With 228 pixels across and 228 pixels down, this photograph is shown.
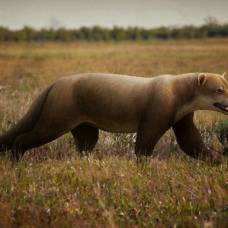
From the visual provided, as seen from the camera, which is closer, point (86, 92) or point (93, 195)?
point (93, 195)

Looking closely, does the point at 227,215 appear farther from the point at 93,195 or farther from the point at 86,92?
the point at 86,92

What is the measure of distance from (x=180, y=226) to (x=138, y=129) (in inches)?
92.9

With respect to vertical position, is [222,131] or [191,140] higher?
[191,140]

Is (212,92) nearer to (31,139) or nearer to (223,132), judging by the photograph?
(223,132)

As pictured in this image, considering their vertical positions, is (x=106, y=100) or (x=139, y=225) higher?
(x=106, y=100)

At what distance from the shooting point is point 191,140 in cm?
754

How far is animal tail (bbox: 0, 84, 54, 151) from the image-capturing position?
24.9 feet

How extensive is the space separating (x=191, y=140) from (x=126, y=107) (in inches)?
43.4

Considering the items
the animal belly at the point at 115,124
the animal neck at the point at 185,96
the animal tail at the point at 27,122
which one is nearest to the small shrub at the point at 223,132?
the animal neck at the point at 185,96

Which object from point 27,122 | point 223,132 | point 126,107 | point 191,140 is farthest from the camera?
point 223,132

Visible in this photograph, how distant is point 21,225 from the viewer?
4.89m

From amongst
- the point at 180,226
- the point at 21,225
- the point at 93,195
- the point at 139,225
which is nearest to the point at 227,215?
the point at 180,226

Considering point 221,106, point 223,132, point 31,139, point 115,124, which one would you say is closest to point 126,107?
point 115,124

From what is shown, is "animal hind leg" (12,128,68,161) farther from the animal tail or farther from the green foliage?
the green foliage
